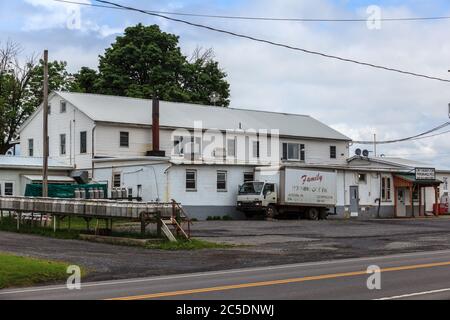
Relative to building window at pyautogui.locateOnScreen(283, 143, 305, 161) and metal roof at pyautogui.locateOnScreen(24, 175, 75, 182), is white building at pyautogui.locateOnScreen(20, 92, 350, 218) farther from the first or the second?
metal roof at pyautogui.locateOnScreen(24, 175, 75, 182)

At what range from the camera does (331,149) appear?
198 feet

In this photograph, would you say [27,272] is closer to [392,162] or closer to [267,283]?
[267,283]

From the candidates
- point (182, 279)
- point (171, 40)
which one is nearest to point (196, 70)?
point (171, 40)

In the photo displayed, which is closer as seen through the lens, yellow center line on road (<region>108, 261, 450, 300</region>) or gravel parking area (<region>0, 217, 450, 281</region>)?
yellow center line on road (<region>108, 261, 450, 300</region>)

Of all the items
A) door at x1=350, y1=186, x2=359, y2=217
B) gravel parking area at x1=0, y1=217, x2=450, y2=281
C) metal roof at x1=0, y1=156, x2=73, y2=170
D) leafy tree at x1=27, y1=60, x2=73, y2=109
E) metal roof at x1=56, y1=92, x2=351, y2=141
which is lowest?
gravel parking area at x1=0, y1=217, x2=450, y2=281

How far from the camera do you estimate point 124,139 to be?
161 ft

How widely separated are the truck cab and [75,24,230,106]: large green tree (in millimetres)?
23256

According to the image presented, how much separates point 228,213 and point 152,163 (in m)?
5.90

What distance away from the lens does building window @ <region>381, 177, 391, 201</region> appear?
5078 centimetres

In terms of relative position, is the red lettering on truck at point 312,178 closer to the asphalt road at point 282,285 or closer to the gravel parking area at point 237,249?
the gravel parking area at point 237,249

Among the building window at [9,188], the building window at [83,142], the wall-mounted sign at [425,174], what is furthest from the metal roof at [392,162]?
the building window at [9,188]

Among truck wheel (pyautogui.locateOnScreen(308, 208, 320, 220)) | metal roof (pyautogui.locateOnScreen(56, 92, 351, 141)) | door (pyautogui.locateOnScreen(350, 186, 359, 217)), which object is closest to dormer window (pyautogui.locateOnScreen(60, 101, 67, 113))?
metal roof (pyautogui.locateOnScreen(56, 92, 351, 141))

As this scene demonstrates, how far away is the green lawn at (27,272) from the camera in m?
15.8

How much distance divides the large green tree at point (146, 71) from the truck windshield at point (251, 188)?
22698mm
